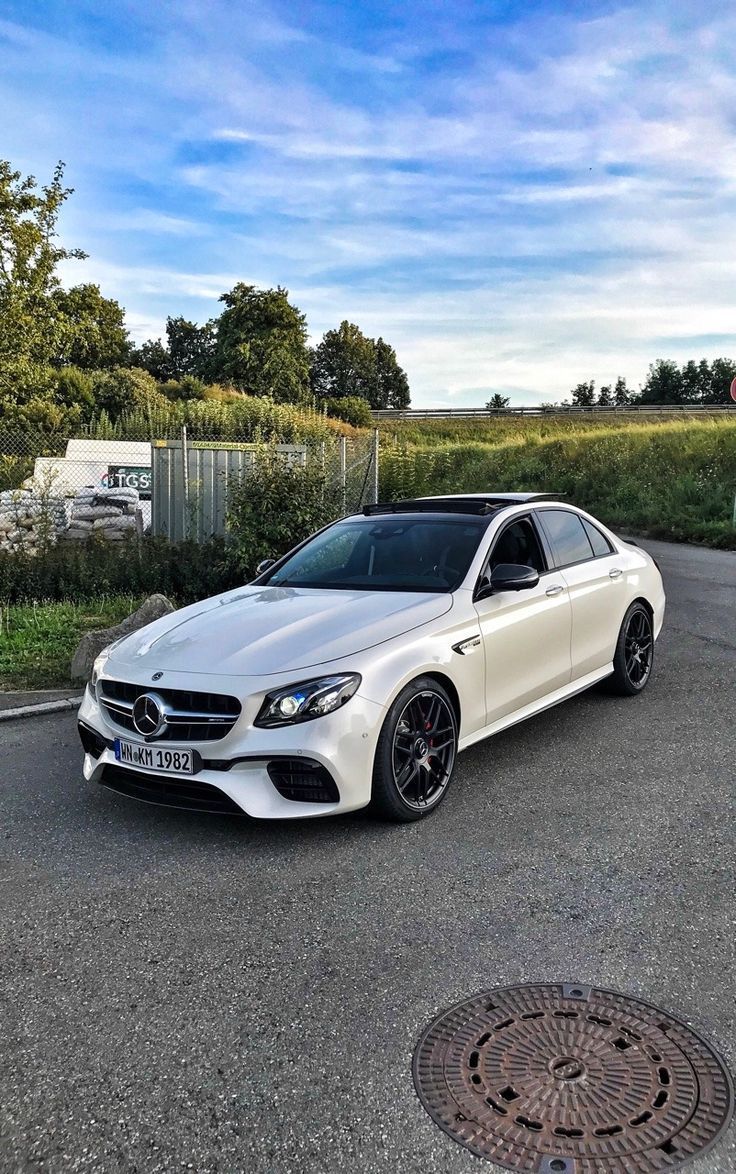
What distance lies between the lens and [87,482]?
61.9 feet

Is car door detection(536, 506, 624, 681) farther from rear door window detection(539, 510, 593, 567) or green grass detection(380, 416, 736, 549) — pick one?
green grass detection(380, 416, 736, 549)

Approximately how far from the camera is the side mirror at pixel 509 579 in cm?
500

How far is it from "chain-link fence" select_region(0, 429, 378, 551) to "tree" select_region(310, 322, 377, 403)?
3223 inches

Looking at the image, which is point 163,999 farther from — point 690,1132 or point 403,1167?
point 690,1132

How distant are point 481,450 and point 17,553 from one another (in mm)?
24738

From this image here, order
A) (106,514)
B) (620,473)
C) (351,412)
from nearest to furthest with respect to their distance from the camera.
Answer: (106,514) < (620,473) < (351,412)

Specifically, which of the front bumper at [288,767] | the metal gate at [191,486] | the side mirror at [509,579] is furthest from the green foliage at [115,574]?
the front bumper at [288,767]

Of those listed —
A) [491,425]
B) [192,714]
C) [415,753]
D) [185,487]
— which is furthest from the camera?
[491,425]

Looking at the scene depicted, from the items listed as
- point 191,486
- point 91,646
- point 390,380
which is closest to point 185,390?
point 191,486

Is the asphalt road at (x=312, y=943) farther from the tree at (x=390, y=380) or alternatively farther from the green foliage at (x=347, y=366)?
the tree at (x=390, y=380)

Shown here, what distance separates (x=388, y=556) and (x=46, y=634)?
431 centimetres

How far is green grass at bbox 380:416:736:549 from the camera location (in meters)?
20.6

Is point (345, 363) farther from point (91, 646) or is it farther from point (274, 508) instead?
point (91, 646)

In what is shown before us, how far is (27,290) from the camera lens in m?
15.1
